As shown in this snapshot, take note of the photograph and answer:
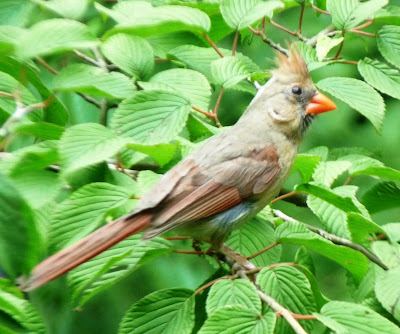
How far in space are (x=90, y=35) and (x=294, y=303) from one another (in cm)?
80

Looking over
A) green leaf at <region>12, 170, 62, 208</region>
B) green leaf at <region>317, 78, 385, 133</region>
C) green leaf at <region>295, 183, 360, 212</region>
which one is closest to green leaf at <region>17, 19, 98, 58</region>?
green leaf at <region>12, 170, 62, 208</region>

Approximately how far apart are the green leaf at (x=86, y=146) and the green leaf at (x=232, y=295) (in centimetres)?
41

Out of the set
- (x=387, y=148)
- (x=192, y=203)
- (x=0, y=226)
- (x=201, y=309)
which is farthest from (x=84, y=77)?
(x=387, y=148)

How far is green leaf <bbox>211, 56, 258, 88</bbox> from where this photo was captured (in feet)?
8.01

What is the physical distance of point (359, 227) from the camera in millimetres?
2057

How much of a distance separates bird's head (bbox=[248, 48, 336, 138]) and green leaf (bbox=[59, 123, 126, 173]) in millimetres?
889

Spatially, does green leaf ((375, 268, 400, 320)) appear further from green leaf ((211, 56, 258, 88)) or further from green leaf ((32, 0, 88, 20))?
green leaf ((32, 0, 88, 20))

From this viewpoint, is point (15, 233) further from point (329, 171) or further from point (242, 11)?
point (242, 11)

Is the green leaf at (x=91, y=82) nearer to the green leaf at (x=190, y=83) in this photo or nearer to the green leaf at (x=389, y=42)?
the green leaf at (x=190, y=83)

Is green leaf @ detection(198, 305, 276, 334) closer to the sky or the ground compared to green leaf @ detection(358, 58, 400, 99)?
closer to the ground

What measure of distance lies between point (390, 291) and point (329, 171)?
1.90 ft

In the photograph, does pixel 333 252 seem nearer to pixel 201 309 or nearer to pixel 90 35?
pixel 201 309

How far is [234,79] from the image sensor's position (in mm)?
2432

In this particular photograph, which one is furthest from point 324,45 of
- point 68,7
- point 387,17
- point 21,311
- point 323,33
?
point 21,311
